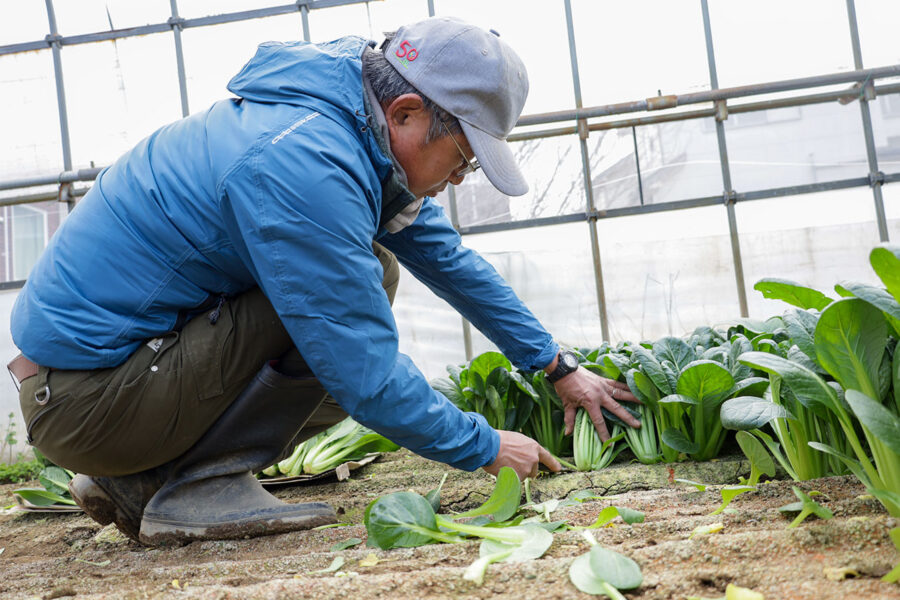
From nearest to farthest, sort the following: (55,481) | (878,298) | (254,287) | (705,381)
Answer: (878,298)
(254,287)
(705,381)
(55,481)

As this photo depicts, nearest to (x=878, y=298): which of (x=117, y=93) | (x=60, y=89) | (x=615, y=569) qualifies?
(x=615, y=569)

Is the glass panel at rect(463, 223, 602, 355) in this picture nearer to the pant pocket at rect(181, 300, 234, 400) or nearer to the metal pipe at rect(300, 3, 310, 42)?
the metal pipe at rect(300, 3, 310, 42)

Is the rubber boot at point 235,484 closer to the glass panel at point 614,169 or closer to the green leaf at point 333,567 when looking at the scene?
the green leaf at point 333,567

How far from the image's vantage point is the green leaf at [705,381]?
6.63 feet

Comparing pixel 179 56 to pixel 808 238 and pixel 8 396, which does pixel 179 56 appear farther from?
pixel 808 238

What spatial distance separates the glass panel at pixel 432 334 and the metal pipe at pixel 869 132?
145 inches

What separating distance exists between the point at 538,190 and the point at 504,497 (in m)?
4.99

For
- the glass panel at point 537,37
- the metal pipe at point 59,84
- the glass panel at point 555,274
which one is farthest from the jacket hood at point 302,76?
the metal pipe at point 59,84

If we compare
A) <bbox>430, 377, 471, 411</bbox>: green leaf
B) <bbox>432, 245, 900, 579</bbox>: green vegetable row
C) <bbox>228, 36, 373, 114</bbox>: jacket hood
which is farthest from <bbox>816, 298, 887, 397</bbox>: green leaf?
<bbox>430, 377, 471, 411</bbox>: green leaf

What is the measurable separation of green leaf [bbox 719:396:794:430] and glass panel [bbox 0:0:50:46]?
289 inches

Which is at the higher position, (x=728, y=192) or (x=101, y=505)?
(x=728, y=192)

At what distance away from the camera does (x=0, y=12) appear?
263 inches

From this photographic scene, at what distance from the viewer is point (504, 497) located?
160 centimetres

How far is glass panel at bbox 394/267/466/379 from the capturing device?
6332 millimetres
